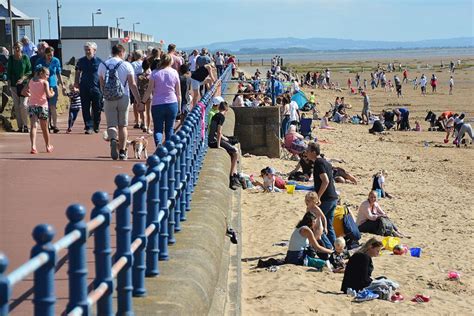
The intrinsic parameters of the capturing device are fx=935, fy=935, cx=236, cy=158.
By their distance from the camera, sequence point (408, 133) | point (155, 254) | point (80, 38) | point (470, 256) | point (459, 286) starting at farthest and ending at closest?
point (80, 38) → point (408, 133) → point (470, 256) → point (459, 286) → point (155, 254)

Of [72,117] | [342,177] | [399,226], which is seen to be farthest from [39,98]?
[342,177]

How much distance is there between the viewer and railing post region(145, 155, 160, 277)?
5984mm

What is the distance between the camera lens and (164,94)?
1229 cm

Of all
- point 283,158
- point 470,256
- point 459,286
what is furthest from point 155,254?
point 283,158

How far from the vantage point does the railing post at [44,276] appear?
10.6 ft

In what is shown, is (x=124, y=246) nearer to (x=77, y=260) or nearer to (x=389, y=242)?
(x=77, y=260)

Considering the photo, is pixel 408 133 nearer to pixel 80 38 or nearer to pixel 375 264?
pixel 80 38

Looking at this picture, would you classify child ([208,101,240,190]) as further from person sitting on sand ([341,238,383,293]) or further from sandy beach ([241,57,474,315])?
person sitting on sand ([341,238,383,293])

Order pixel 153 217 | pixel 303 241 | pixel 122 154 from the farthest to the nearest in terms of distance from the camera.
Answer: pixel 122 154, pixel 303 241, pixel 153 217

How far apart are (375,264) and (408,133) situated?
23.9 metres

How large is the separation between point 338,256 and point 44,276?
29.7ft

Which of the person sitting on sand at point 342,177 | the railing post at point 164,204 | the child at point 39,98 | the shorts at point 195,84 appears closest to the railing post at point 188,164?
the railing post at point 164,204

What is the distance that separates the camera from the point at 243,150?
76.7 feet

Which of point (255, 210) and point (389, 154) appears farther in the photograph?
point (389, 154)
